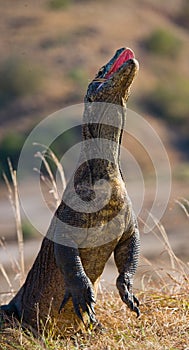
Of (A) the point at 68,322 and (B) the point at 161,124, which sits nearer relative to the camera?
(A) the point at 68,322

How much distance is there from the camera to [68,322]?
6711 mm

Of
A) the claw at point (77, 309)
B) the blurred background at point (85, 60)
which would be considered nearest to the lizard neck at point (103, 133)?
the claw at point (77, 309)

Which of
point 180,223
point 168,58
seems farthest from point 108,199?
point 168,58

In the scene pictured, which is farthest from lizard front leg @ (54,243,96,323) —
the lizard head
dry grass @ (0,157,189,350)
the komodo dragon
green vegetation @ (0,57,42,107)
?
green vegetation @ (0,57,42,107)

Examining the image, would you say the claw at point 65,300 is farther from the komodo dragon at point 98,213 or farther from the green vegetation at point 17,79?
the green vegetation at point 17,79

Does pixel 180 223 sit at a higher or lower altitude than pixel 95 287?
higher

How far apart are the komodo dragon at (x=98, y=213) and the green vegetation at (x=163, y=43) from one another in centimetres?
3258

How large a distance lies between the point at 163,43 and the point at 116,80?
32819 millimetres

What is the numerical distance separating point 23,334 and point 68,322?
34cm

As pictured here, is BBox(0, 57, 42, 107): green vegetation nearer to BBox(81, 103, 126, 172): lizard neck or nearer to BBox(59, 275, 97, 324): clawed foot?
BBox(81, 103, 126, 172): lizard neck

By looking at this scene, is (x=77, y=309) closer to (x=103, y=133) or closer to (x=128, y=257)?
(x=128, y=257)

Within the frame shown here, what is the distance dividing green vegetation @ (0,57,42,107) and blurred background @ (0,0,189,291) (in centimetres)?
3

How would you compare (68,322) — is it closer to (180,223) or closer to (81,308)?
(81,308)

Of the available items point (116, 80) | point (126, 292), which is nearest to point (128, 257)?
point (126, 292)
